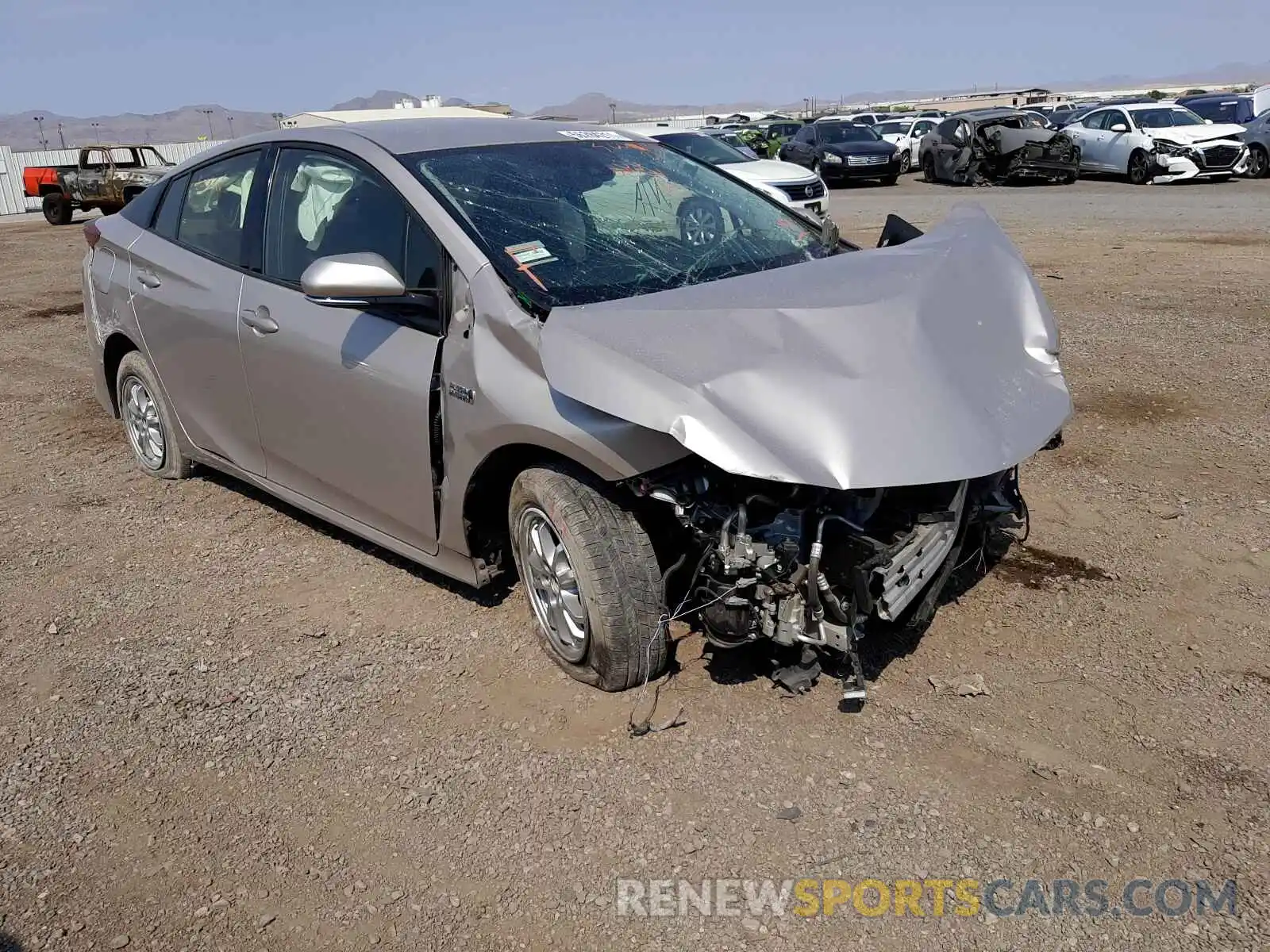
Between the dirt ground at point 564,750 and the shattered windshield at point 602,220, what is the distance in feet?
4.37

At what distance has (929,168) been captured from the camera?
24953mm

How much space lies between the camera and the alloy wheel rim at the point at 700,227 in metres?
4.10

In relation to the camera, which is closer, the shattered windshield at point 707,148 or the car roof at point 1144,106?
the shattered windshield at point 707,148

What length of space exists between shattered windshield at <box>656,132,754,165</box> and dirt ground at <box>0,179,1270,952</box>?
11.5m

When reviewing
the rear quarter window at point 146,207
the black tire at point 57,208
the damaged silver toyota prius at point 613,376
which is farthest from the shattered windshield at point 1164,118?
the black tire at point 57,208

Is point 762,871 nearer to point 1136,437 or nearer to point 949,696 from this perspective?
point 949,696

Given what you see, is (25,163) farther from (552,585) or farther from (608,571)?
(608,571)

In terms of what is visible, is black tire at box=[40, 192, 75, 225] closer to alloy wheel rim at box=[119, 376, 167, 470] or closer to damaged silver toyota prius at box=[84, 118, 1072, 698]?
alloy wheel rim at box=[119, 376, 167, 470]

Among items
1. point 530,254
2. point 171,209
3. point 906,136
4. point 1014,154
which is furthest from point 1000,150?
point 530,254

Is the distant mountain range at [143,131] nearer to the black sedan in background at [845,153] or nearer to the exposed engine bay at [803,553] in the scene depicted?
the black sedan in background at [845,153]

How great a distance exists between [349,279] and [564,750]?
5.44 ft

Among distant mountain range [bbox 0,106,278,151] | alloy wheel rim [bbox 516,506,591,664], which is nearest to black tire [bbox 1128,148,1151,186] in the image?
alloy wheel rim [bbox 516,506,591,664]

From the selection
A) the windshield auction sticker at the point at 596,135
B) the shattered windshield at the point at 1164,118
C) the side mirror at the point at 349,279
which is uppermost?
the shattered windshield at the point at 1164,118

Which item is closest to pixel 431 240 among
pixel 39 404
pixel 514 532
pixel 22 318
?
pixel 514 532
